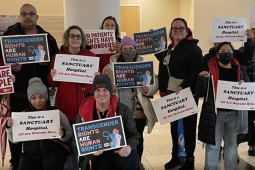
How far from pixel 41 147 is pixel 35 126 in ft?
0.73

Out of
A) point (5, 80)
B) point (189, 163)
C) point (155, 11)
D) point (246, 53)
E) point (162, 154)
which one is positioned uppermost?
point (155, 11)

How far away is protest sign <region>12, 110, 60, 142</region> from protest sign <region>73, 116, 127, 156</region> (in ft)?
1.21

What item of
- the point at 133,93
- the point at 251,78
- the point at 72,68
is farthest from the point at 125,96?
the point at 251,78

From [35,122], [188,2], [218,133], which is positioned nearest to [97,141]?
[35,122]

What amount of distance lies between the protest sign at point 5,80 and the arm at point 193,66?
1.80 m

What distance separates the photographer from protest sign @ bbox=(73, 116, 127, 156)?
89.0 inches

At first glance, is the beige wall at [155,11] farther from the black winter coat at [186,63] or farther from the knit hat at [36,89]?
the knit hat at [36,89]

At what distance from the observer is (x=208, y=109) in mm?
2811

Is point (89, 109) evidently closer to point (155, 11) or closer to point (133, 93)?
point (133, 93)

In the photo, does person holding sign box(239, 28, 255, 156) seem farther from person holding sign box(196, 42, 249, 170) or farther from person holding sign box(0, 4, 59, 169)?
person holding sign box(0, 4, 59, 169)

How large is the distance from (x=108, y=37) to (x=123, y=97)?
825 mm

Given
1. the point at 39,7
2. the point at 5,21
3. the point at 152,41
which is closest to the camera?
the point at 152,41

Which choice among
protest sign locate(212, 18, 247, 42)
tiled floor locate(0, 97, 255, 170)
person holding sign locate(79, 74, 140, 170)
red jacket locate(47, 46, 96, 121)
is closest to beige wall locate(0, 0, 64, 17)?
tiled floor locate(0, 97, 255, 170)

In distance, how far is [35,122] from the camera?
2.53 metres
